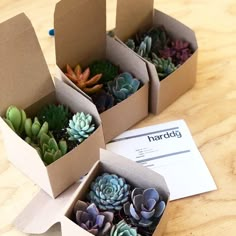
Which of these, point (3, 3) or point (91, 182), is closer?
point (91, 182)

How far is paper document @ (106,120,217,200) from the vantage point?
0.79m

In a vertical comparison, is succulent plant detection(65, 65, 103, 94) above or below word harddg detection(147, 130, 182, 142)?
above

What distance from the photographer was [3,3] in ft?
3.70

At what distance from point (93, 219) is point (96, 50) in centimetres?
35

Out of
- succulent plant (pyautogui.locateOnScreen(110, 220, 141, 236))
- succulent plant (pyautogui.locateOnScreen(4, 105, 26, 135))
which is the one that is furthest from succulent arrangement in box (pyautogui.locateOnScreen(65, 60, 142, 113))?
succulent plant (pyautogui.locateOnScreen(110, 220, 141, 236))

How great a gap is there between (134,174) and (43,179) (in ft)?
0.45

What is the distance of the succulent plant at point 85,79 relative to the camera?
854 millimetres

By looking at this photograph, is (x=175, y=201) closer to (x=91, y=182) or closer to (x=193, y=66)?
(x=91, y=182)

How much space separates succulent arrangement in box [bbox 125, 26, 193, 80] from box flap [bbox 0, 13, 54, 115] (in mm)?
190

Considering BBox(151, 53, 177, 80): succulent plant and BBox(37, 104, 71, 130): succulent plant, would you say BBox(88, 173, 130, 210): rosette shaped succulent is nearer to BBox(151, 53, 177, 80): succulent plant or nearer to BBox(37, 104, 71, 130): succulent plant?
BBox(37, 104, 71, 130): succulent plant

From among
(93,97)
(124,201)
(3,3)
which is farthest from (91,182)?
(3,3)

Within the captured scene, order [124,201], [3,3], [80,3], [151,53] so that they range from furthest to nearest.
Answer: [3,3] → [151,53] → [80,3] → [124,201]

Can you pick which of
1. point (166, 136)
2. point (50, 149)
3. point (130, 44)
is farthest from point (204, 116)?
point (50, 149)

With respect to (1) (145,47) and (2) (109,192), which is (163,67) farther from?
(2) (109,192)
